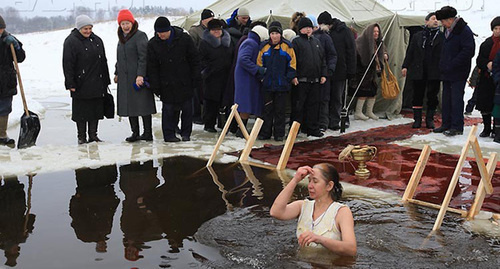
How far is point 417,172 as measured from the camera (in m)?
5.95

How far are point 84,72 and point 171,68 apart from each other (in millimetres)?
1301

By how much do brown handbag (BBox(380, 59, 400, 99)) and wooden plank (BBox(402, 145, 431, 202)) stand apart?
623 centimetres

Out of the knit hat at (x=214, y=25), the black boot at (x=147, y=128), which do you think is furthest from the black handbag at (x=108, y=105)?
the knit hat at (x=214, y=25)

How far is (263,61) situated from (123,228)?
189 inches

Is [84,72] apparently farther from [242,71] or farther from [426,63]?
[426,63]

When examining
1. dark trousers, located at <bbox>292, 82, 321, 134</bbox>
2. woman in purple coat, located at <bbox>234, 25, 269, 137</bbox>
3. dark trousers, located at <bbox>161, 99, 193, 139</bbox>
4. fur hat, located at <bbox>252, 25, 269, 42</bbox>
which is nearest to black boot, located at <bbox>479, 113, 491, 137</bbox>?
dark trousers, located at <bbox>292, 82, 321, 134</bbox>

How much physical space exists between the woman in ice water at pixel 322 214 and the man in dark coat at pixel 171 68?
16.2 ft

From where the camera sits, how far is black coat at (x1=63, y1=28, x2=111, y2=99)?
8.63m

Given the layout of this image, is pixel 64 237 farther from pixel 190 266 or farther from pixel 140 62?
pixel 140 62

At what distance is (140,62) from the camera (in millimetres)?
9039

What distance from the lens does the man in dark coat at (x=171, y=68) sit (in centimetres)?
895

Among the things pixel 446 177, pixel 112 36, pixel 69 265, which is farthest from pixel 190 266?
pixel 112 36

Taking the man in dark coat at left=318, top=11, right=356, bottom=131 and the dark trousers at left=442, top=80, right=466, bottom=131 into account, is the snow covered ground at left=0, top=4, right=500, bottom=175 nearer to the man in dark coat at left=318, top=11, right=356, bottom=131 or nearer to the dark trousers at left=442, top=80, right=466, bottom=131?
the dark trousers at left=442, top=80, right=466, bottom=131

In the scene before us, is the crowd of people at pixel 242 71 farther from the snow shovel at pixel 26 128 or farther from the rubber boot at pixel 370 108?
the rubber boot at pixel 370 108
